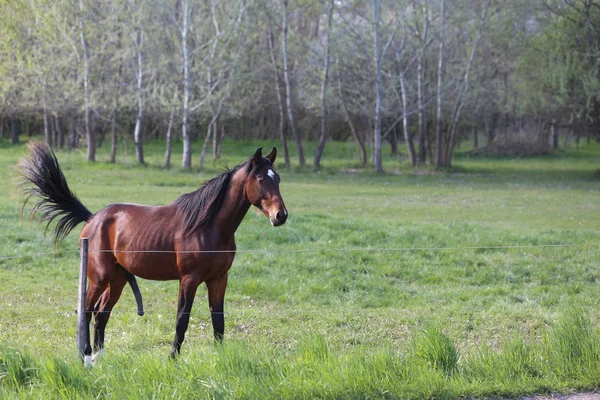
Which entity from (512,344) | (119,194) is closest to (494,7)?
(119,194)

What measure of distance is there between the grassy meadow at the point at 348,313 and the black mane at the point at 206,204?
39.2 inches

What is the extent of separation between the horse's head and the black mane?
15cm

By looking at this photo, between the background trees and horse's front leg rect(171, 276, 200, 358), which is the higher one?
the background trees

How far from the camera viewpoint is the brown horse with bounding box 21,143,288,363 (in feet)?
23.0

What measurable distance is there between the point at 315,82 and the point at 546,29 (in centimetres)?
1503

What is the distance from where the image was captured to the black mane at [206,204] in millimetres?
7176

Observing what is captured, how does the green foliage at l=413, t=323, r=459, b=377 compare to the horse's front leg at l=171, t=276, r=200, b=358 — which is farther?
the horse's front leg at l=171, t=276, r=200, b=358

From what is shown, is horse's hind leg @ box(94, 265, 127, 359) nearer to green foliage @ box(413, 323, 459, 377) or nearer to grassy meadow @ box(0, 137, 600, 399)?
grassy meadow @ box(0, 137, 600, 399)

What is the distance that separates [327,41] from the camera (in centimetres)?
4175

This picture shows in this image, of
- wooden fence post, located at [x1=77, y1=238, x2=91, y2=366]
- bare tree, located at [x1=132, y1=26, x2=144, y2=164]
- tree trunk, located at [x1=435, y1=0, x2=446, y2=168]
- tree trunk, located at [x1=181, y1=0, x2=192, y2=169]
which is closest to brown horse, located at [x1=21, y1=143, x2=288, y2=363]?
wooden fence post, located at [x1=77, y1=238, x2=91, y2=366]

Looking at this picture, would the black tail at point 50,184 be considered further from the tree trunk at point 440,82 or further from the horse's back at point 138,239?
the tree trunk at point 440,82

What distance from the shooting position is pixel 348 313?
9852mm

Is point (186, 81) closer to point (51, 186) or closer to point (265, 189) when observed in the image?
point (51, 186)

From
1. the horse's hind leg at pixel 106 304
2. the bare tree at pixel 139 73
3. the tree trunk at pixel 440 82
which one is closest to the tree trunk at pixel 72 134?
the bare tree at pixel 139 73
